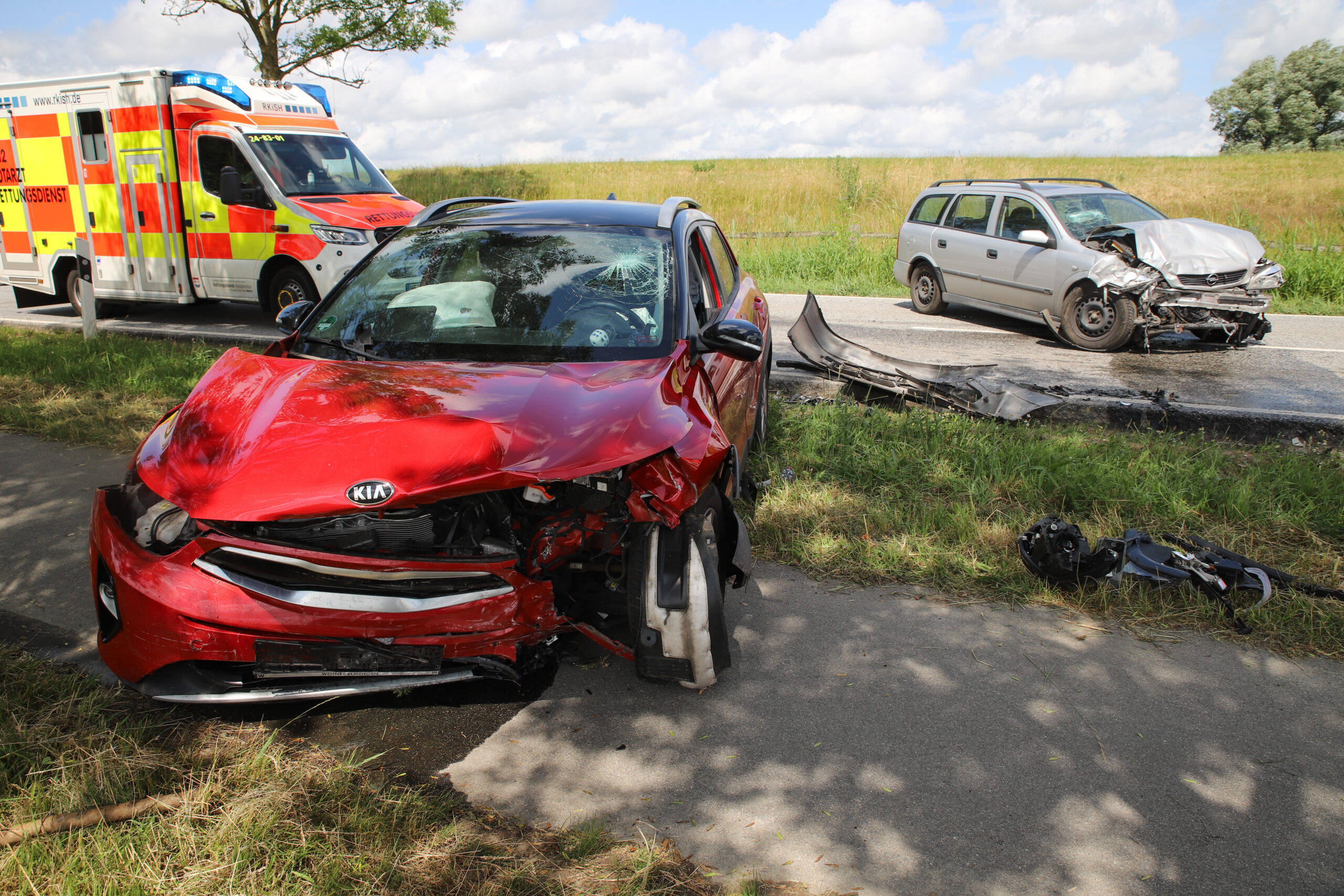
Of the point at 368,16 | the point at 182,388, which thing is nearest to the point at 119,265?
the point at 182,388

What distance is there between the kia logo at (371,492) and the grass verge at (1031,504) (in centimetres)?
220

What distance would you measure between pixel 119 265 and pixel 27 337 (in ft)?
5.94

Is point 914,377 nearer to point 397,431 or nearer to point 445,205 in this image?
point 445,205

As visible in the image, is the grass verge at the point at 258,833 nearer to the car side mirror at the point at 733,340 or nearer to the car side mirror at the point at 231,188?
the car side mirror at the point at 733,340

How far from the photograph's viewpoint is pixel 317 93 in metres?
10.7

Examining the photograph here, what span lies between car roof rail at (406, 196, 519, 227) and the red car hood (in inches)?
58.1

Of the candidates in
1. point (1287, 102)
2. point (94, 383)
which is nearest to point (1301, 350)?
point (94, 383)

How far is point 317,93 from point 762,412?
843cm

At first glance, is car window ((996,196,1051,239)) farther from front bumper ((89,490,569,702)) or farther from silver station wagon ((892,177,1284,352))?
front bumper ((89,490,569,702))

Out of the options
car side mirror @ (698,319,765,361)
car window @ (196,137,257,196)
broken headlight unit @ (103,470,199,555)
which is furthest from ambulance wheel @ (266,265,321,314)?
car side mirror @ (698,319,765,361)

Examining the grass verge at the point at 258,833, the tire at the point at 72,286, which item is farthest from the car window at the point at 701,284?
the tire at the point at 72,286

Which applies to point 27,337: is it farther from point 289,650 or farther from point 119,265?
point 289,650

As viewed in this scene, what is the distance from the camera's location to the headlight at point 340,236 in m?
8.99

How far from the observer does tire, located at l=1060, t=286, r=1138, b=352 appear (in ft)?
27.7
